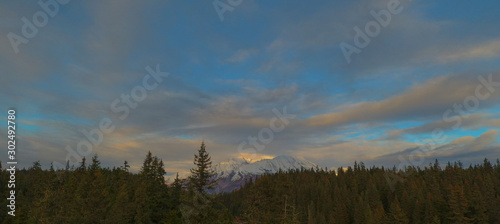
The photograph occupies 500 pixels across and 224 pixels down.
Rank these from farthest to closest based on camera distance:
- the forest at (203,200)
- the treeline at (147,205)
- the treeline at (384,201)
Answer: the treeline at (384,201), the forest at (203,200), the treeline at (147,205)

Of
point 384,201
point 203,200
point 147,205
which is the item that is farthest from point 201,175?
point 384,201

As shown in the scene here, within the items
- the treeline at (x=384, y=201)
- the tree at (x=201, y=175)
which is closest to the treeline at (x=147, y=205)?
the tree at (x=201, y=175)

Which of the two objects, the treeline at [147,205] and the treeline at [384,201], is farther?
the treeline at [384,201]

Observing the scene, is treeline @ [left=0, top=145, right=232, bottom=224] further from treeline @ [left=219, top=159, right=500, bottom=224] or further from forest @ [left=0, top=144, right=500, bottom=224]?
treeline @ [left=219, top=159, right=500, bottom=224]

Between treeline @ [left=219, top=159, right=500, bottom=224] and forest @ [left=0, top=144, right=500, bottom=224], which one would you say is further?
treeline @ [left=219, top=159, right=500, bottom=224]

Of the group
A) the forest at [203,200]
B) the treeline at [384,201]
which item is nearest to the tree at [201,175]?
the forest at [203,200]

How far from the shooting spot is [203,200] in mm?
32000

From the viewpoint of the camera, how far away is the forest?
36844 millimetres

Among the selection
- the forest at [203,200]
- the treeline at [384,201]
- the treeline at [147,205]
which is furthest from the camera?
the treeline at [384,201]

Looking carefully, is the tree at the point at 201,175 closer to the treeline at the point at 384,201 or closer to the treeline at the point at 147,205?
the treeline at the point at 147,205

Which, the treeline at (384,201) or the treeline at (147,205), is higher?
the treeline at (147,205)

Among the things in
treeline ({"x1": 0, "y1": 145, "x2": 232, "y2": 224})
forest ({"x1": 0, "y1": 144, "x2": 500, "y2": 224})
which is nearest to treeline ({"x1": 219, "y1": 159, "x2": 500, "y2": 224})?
forest ({"x1": 0, "y1": 144, "x2": 500, "y2": 224})

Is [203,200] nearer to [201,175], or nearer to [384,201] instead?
[201,175]

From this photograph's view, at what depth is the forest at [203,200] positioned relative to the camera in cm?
3684
